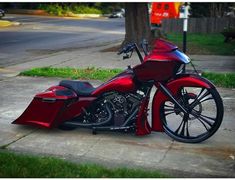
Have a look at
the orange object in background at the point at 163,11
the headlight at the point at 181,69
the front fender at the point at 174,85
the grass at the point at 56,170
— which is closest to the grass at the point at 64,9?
the orange object in background at the point at 163,11

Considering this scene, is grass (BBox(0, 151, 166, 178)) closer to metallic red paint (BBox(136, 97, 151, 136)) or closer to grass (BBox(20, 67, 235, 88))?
metallic red paint (BBox(136, 97, 151, 136))

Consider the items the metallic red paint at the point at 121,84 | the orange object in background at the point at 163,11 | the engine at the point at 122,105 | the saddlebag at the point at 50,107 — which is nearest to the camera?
the metallic red paint at the point at 121,84

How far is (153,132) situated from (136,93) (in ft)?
2.31

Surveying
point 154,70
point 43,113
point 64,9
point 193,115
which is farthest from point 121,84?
point 64,9

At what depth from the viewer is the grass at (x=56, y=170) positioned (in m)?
4.46

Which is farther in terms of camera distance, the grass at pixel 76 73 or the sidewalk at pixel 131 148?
the grass at pixel 76 73

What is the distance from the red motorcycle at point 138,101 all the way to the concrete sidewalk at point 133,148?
14 centimetres

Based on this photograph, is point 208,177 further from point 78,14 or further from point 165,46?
point 78,14

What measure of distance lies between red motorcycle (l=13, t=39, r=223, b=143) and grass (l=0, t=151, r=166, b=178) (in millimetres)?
1299

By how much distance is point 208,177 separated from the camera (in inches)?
181

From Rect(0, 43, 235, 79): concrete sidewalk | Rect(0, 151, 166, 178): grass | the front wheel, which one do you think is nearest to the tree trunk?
Rect(0, 43, 235, 79): concrete sidewalk

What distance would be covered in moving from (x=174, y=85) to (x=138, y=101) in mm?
541

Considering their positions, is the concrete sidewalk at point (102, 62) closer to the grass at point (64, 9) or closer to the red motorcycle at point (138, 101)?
the red motorcycle at point (138, 101)

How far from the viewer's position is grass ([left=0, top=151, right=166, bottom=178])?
14.6 feet
